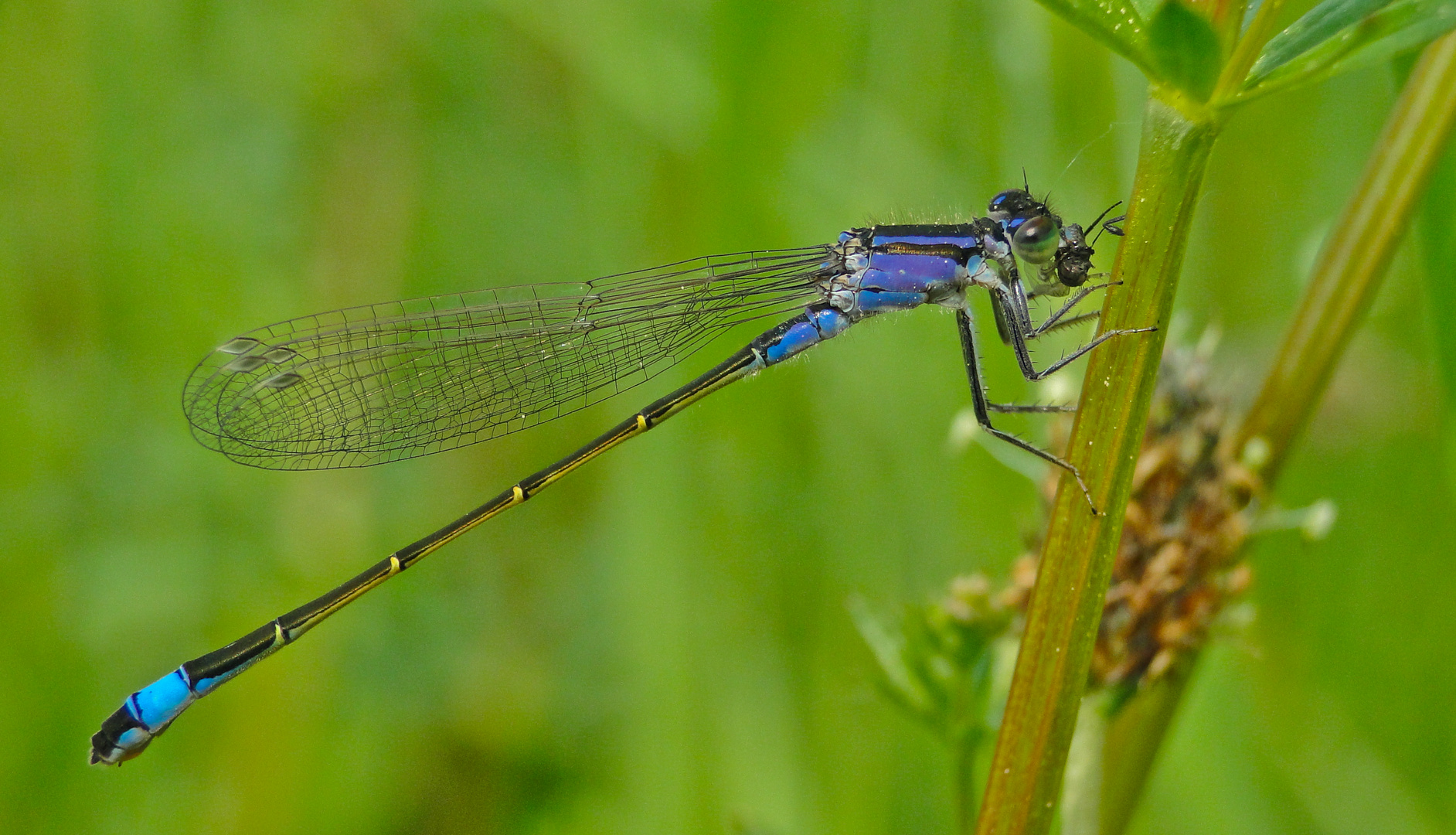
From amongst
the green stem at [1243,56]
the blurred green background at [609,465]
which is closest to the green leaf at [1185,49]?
the green stem at [1243,56]

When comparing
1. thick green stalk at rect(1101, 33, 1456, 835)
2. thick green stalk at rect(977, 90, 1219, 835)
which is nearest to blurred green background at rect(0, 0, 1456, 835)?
thick green stalk at rect(1101, 33, 1456, 835)

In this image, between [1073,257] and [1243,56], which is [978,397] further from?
[1243,56]

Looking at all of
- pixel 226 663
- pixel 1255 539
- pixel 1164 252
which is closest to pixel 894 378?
pixel 1255 539

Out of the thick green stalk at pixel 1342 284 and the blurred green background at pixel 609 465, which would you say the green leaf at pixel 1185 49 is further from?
the blurred green background at pixel 609 465

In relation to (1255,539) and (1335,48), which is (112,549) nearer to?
(1255,539)

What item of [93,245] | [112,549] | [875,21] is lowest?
[112,549]

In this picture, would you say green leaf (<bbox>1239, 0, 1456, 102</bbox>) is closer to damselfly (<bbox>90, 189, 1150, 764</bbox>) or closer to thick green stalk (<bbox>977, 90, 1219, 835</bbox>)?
thick green stalk (<bbox>977, 90, 1219, 835</bbox>)

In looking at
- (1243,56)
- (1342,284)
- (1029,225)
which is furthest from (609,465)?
(1243,56)
